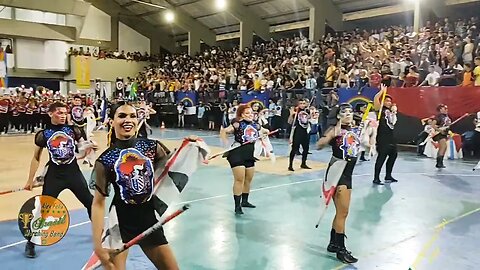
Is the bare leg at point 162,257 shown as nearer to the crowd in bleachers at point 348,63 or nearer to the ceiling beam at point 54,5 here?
the crowd in bleachers at point 348,63

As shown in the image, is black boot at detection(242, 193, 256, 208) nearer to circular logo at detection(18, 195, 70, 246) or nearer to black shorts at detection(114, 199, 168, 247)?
circular logo at detection(18, 195, 70, 246)

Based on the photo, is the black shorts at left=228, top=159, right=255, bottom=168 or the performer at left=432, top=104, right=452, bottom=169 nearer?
the black shorts at left=228, top=159, right=255, bottom=168

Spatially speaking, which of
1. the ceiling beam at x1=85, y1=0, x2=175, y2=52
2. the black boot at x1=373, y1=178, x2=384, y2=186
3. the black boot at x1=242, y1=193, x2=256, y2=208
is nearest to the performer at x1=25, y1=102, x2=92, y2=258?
the black boot at x1=242, y1=193, x2=256, y2=208

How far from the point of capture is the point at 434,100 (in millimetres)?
14578

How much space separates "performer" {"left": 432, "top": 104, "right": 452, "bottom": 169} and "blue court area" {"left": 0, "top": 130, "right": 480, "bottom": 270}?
234 centimetres

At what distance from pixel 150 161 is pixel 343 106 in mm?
2730

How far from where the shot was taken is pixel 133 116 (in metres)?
3.22

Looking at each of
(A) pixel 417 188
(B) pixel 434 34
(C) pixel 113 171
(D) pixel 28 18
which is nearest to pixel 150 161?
(C) pixel 113 171

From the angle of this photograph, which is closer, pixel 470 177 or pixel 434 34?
pixel 470 177

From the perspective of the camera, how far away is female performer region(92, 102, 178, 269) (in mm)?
3131

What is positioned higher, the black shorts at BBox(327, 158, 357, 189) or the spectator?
the spectator

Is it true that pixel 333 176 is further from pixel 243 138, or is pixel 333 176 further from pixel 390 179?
pixel 390 179

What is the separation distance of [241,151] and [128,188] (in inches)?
157

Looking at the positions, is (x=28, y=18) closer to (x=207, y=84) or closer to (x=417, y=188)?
(x=207, y=84)
